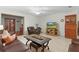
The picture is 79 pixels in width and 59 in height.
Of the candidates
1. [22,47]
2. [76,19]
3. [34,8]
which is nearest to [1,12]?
[34,8]

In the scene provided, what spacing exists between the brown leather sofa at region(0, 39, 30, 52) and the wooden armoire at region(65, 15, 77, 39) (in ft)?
2.93

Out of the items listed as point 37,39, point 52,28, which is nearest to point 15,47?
point 37,39

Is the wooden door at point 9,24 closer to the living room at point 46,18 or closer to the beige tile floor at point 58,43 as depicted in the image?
the living room at point 46,18

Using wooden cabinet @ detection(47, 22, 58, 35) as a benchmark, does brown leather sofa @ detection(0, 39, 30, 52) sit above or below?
below

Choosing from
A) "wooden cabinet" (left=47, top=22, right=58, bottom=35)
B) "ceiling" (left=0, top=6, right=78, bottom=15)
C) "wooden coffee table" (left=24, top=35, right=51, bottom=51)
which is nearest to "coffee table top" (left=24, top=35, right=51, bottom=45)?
"wooden coffee table" (left=24, top=35, right=51, bottom=51)

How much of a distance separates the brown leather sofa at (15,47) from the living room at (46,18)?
0.29 feet

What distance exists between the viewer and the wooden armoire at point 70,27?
1849 millimetres

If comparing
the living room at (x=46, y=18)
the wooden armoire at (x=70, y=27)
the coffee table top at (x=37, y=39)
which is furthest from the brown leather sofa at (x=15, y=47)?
the wooden armoire at (x=70, y=27)

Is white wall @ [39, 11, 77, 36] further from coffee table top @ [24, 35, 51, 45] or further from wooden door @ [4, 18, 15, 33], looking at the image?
wooden door @ [4, 18, 15, 33]

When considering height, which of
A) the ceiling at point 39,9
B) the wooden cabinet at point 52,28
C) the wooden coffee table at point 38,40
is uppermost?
the ceiling at point 39,9

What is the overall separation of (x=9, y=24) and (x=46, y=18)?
783 millimetres

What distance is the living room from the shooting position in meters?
1.84

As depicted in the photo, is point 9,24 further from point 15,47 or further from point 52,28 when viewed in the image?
point 52,28
